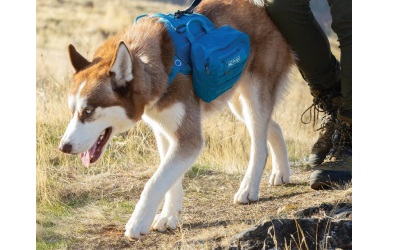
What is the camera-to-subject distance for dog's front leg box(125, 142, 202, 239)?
4125 mm

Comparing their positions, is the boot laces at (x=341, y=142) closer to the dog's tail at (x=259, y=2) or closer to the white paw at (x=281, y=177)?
the white paw at (x=281, y=177)

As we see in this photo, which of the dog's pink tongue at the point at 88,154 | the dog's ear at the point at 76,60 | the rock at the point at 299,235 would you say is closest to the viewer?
the rock at the point at 299,235

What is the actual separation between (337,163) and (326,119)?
417 mm

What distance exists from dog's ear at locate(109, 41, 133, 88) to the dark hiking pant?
1.19 m

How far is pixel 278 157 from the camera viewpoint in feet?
17.4

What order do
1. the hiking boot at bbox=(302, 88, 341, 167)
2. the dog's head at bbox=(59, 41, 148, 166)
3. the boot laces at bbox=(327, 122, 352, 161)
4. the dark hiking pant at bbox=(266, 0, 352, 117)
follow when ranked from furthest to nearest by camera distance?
the hiking boot at bbox=(302, 88, 341, 167) → the boot laces at bbox=(327, 122, 352, 161) → the dark hiking pant at bbox=(266, 0, 352, 117) → the dog's head at bbox=(59, 41, 148, 166)

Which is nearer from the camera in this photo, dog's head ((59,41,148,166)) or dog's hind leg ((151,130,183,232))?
Answer: dog's head ((59,41,148,166))

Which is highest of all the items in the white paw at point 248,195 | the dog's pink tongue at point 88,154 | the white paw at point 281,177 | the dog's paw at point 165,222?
the dog's pink tongue at point 88,154

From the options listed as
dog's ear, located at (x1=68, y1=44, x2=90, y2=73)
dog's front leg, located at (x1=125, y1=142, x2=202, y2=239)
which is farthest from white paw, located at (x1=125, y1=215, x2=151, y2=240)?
dog's ear, located at (x1=68, y1=44, x2=90, y2=73)

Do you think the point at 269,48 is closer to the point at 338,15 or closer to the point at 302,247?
the point at 338,15

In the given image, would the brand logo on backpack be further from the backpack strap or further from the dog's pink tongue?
the dog's pink tongue

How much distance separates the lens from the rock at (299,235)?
153 inches

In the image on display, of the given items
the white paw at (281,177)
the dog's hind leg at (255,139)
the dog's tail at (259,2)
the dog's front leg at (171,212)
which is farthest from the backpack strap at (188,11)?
the white paw at (281,177)
